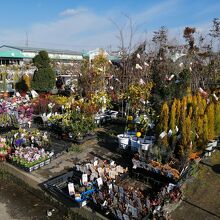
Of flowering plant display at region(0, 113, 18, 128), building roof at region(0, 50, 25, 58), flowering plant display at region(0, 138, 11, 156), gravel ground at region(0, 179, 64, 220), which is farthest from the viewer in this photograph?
building roof at region(0, 50, 25, 58)

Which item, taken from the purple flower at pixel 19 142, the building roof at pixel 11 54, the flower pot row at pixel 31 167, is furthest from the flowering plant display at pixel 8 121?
the building roof at pixel 11 54

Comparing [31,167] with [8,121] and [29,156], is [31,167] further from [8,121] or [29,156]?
[8,121]

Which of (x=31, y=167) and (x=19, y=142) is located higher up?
(x=19, y=142)

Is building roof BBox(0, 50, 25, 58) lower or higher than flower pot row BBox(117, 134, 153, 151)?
higher

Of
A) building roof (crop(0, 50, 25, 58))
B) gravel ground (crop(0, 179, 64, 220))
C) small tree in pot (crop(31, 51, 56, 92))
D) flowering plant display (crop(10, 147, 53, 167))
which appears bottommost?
gravel ground (crop(0, 179, 64, 220))

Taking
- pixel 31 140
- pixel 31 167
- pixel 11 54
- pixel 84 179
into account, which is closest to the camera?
pixel 84 179

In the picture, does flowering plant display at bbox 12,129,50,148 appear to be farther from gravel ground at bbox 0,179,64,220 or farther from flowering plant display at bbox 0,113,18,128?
flowering plant display at bbox 0,113,18,128

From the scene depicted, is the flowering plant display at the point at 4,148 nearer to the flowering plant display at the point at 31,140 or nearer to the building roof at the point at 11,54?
the flowering plant display at the point at 31,140

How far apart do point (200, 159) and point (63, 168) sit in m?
2.54

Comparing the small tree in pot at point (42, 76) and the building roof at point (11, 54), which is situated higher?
the building roof at point (11, 54)

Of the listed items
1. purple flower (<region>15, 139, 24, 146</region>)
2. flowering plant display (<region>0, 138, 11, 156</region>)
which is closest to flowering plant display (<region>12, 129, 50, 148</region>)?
purple flower (<region>15, 139, 24, 146</region>)

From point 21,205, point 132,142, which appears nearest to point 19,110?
point 132,142

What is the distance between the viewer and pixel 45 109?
8.00 metres

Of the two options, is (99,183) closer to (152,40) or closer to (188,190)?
(188,190)
